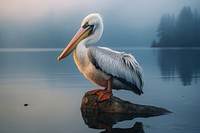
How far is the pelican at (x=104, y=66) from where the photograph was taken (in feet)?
25.0

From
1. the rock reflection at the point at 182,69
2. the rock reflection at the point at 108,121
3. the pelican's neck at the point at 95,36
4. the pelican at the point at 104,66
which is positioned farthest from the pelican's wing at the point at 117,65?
the rock reflection at the point at 182,69

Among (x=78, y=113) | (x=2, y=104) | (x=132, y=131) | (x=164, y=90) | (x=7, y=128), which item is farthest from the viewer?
(x=164, y=90)

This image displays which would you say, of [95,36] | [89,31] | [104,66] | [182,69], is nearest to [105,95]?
[104,66]

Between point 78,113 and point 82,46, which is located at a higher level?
point 82,46

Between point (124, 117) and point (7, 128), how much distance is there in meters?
2.22

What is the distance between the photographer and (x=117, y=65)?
25.2ft

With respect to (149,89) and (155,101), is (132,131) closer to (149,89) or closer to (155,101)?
(155,101)

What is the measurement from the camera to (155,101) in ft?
33.0

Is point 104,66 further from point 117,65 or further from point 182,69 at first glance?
point 182,69

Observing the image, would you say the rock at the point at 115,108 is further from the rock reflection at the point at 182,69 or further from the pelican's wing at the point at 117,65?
the rock reflection at the point at 182,69

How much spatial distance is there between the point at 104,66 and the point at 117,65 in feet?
0.91

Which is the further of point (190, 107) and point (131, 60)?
point (190, 107)

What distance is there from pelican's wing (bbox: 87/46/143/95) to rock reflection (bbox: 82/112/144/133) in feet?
2.42

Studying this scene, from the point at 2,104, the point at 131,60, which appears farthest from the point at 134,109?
the point at 2,104
